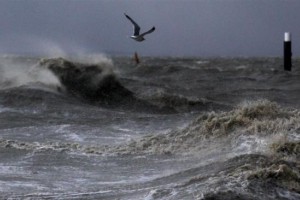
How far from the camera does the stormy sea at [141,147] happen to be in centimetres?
786

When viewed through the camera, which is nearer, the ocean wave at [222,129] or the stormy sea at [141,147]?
the stormy sea at [141,147]

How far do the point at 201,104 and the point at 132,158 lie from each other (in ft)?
32.6

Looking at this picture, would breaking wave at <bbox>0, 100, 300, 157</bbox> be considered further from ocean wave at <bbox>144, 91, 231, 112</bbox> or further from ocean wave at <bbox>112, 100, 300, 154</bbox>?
ocean wave at <bbox>144, 91, 231, 112</bbox>

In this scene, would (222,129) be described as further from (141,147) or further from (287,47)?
(287,47)

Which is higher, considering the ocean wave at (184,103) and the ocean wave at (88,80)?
the ocean wave at (88,80)

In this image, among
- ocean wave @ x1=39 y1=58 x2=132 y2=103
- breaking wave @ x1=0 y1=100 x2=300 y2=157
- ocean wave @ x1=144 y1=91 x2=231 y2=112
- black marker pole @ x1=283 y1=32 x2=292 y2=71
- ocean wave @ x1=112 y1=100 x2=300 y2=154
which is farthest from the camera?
black marker pole @ x1=283 y1=32 x2=292 y2=71

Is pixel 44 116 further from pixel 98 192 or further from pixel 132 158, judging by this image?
pixel 98 192

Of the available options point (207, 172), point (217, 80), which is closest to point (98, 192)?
point (207, 172)

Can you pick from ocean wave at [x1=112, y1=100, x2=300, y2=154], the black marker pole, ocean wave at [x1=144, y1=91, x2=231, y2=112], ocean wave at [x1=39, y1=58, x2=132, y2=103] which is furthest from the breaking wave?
the black marker pole

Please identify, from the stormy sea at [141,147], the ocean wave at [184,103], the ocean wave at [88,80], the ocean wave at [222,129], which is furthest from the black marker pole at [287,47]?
the ocean wave at [222,129]

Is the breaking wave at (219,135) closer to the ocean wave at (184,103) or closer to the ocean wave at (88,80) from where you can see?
the ocean wave at (184,103)

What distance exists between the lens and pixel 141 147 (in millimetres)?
12086

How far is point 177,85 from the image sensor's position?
31547mm

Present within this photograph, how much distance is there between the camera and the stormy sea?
786cm
